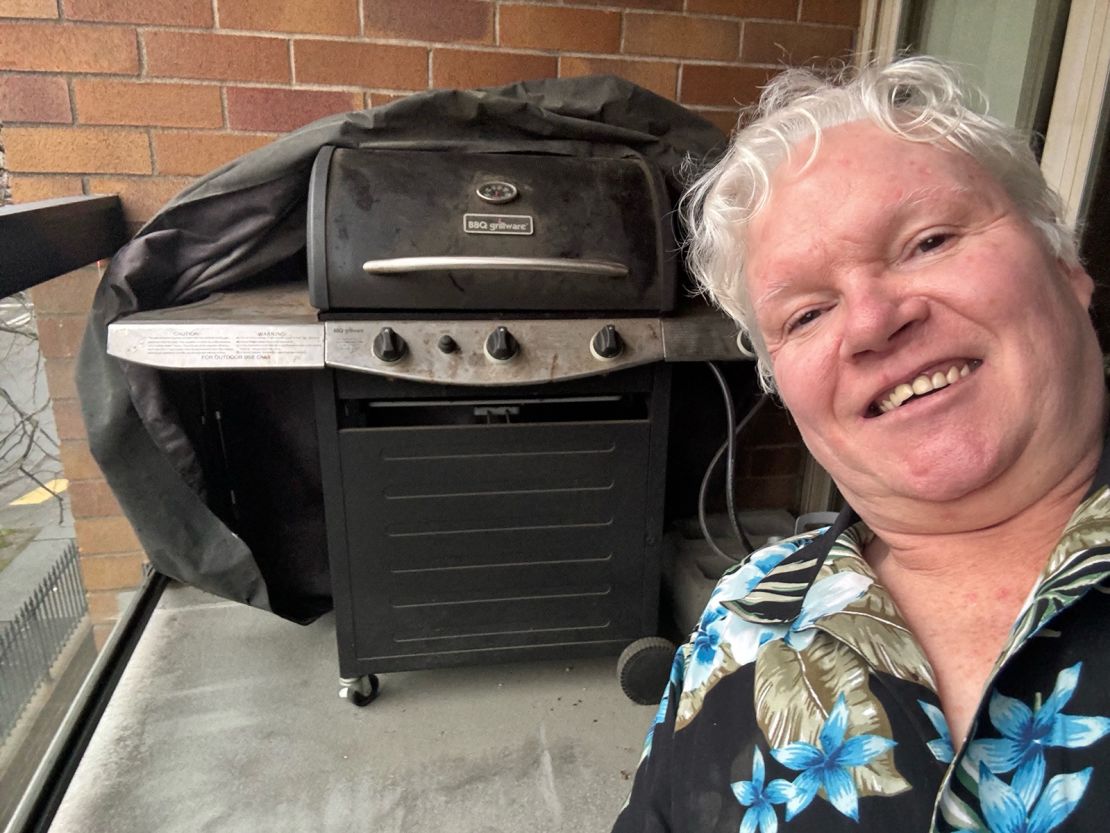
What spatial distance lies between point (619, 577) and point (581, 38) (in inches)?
54.5

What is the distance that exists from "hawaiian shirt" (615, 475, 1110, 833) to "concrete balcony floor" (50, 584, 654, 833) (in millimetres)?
651

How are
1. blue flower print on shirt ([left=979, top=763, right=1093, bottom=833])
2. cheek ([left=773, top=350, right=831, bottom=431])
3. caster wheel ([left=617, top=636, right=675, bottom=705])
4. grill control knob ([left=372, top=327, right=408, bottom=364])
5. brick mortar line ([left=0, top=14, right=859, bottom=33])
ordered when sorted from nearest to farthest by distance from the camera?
1. blue flower print on shirt ([left=979, top=763, right=1093, bottom=833])
2. cheek ([left=773, top=350, right=831, bottom=431])
3. grill control knob ([left=372, top=327, right=408, bottom=364])
4. caster wheel ([left=617, top=636, right=675, bottom=705])
5. brick mortar line ([left=0, top=14, right=859, bottom=33])

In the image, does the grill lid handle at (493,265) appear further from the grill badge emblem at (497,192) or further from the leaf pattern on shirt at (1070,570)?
the leaf pattern on shirt at (1070,570)

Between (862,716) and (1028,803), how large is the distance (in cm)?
13

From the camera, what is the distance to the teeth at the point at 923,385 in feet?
2.31

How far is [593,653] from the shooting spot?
1.63 m

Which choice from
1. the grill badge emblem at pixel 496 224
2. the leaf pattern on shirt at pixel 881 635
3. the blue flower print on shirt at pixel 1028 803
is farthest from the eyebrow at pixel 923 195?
the grill badge emblem at pixel 496 224

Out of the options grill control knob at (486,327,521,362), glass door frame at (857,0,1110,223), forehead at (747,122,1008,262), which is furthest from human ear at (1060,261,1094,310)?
grill control knob at (486,327,521,362)

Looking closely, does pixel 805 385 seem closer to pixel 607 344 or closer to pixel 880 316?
pixel 880 316

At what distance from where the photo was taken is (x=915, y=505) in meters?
0.76

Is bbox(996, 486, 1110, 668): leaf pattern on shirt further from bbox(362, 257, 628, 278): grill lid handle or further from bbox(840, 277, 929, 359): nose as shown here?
bbox(362, 257, 628, 278): grill lid handle

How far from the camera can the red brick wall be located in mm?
1725

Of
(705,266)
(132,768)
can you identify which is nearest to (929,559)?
(705,266)

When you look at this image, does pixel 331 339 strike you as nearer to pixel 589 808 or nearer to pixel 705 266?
pixel 705 266
